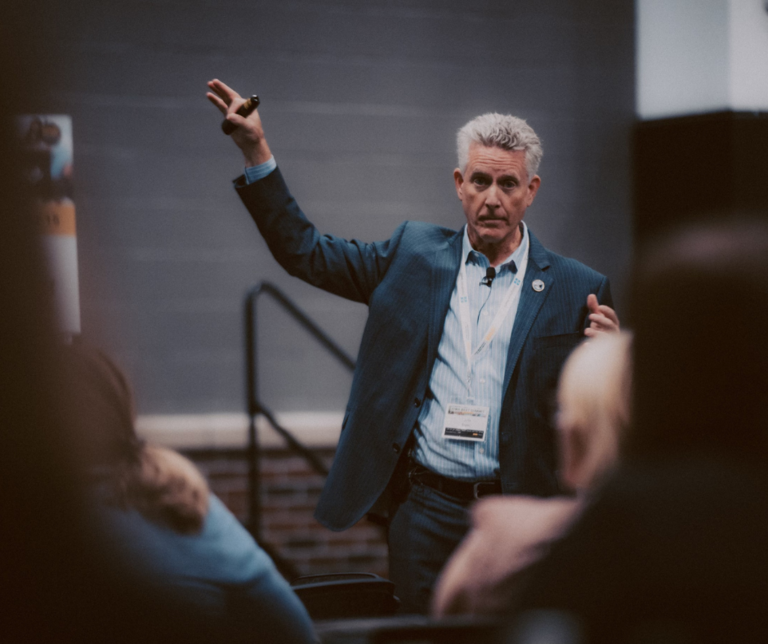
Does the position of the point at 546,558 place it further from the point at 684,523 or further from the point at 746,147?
the point at 746,147

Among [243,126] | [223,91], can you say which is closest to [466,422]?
[243,126]

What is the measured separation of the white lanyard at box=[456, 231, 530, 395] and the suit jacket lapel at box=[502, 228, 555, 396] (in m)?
0.02

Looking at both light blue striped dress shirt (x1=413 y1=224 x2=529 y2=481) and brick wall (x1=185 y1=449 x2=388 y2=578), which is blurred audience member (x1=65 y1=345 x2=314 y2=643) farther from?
brick wall (x1=185 y1=449 x2=388 y2=578)

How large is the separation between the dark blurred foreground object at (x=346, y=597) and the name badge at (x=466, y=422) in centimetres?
61

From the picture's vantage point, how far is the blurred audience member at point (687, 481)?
0.72m

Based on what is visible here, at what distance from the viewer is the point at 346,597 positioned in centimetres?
148

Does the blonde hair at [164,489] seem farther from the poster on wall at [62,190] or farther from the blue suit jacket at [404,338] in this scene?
the poster on wall at [62,190]

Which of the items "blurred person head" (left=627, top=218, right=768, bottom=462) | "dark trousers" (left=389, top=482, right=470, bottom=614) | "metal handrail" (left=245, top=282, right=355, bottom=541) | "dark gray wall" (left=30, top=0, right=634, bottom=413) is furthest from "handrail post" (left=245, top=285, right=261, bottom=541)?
"blurred person head" (left=627, top=218, right=768, bottom=462)

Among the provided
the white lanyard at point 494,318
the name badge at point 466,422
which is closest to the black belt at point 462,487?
the name badge at point 466,422

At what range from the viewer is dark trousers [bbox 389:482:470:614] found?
2100 mm

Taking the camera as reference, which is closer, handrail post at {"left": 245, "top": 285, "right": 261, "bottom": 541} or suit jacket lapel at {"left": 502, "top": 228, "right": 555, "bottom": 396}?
suit jacket lapel at {"left": 502, "top": 228, "right": 555, "bottom": 396}

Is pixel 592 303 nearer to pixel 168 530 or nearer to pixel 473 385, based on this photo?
pixel 473 385

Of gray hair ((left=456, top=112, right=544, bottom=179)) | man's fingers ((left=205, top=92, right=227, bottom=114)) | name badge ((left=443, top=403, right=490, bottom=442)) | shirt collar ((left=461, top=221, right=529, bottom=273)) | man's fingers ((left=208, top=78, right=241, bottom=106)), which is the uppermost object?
man's fingers ((left=208, top=78, right=241, bottom=106))

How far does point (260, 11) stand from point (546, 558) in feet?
10.3
